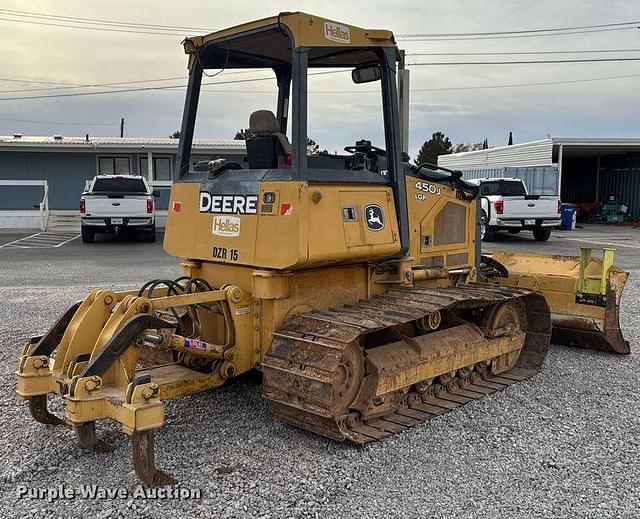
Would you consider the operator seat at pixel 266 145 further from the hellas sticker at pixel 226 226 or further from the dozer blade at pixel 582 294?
the dozer blade at pixel 582 294

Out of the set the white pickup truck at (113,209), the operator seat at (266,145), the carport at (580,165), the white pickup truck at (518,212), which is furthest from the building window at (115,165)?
the operator seat at (266,145)

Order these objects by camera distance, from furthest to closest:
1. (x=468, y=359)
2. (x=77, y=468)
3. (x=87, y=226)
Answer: (x=87, y=226) < (x=468, y=359) < (x=77, y=468)

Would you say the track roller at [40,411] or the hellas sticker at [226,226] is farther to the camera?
the hellas sticker at [226,226]

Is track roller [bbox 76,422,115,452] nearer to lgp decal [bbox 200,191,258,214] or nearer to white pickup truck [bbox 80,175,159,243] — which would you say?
lgp decal [bbox 200,191,258,214]

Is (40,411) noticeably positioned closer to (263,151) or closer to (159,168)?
(263,151)

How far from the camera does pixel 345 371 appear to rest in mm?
4605

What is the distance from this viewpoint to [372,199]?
509 cm

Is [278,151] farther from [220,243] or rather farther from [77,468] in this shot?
[77,468]

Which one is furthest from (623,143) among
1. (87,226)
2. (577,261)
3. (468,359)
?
(468,359)

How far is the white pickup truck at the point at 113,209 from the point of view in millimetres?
19094

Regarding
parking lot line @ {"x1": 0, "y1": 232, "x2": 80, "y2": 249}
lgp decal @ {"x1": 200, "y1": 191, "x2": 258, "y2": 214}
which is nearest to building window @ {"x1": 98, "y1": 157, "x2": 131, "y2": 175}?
parking lot line @ {"x1": 0, "y1": 232, "x2": 80, "y2": 249}

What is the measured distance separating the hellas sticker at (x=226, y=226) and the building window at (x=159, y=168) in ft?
79.8

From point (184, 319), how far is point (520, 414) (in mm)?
2718

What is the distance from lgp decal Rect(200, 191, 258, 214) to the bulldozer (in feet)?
0.04
